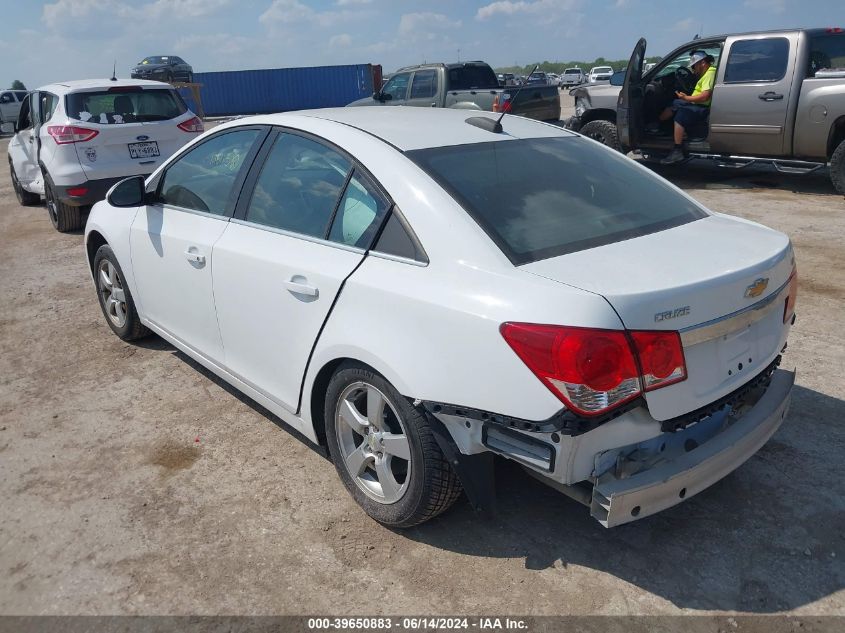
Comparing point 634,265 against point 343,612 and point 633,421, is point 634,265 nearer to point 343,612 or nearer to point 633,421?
point 633,421

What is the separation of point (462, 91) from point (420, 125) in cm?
1051

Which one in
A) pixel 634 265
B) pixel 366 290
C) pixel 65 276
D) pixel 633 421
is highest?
pixel 634 265

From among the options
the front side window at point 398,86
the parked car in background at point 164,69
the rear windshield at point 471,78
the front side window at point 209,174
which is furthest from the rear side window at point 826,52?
the parked car in background at point 164,69

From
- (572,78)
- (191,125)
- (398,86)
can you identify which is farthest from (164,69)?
(572,78)

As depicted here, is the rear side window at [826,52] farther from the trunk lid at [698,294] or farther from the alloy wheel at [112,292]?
the alloy wheel at [112,292]

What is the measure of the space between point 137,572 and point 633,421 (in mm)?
1978

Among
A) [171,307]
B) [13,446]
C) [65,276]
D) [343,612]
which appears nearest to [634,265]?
[343,612]

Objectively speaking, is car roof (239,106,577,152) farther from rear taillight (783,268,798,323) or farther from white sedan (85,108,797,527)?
rear taillight (783,268,798,323)

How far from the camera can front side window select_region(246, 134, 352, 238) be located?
10.1 feet

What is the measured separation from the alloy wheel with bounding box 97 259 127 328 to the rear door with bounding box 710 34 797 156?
7800mm

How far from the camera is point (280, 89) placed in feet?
121

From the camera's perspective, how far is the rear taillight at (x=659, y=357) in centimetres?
220

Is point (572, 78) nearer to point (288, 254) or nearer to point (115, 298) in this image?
point (115, 298)

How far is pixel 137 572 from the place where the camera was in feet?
8.99
